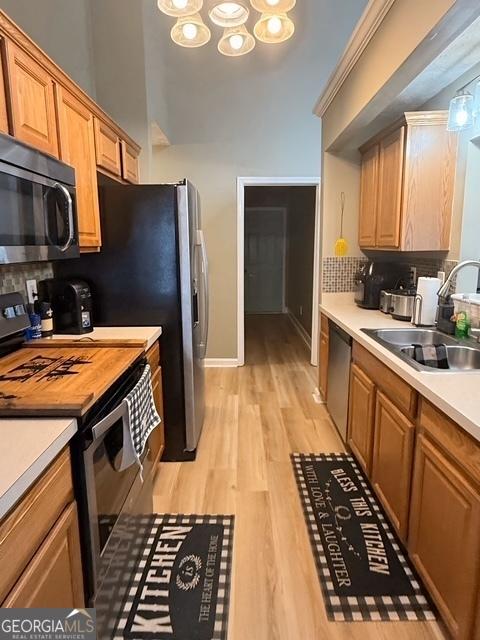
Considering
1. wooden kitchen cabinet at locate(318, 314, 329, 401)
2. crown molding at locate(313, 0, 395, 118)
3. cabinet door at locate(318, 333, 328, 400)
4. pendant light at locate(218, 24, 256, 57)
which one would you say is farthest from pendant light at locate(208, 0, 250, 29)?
cabinet door at locate(318, 333, 328, 400)

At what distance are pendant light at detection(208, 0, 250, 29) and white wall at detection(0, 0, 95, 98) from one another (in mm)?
1025

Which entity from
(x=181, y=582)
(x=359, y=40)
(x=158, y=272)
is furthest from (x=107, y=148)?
(x=181, y=582)

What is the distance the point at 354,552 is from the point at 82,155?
2.35 m

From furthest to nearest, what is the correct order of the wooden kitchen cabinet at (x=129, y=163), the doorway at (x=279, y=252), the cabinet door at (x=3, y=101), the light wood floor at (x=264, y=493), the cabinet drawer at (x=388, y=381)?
the doorway at (x=279, y=252) < the wooden kitchen cabinet at (x=129, y=163) < the cabinet drawer at (x=388, y=381) < the light wood floor at (x=264, y=493) < the cabinet door at (x=3, y=101)

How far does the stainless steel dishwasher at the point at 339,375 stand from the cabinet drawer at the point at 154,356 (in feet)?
3.95

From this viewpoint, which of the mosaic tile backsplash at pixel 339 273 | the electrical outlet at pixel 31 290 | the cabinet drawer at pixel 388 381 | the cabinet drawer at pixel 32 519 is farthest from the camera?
the mosaic tile backsplash at pixel 339 273

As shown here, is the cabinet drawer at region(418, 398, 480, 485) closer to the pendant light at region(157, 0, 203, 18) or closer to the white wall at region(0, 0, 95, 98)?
the pendant light at region(157, 0, 203, 18)

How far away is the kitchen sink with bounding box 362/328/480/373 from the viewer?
187cm

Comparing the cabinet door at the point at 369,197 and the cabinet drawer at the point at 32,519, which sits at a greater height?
the cabinet door at the point at 369,197

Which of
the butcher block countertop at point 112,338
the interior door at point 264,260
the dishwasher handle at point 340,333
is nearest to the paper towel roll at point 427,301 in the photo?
the dishwasher handle at point 340,333

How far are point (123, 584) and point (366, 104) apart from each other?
2641 millimetres

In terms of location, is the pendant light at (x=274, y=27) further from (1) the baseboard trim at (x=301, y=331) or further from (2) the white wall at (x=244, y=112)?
(1) the baseboard trim at (x=301, y=331)

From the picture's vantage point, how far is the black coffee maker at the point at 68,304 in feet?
7.11

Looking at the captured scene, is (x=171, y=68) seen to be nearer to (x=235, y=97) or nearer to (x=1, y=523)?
(x=235, y=97)
